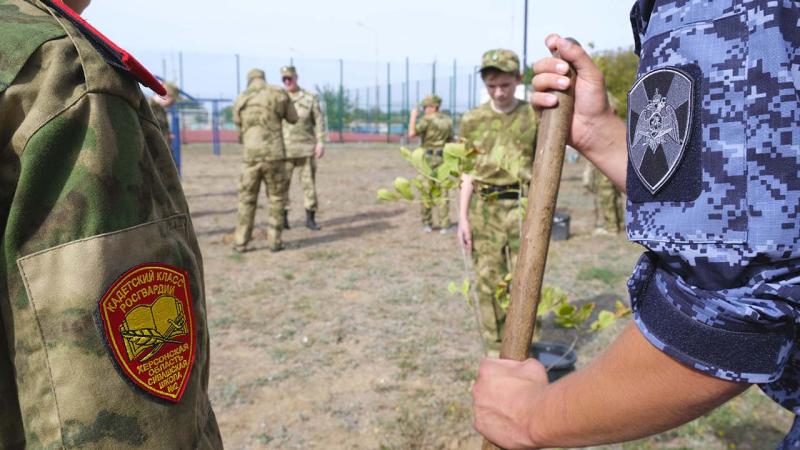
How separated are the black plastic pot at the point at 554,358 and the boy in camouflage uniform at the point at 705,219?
230cm

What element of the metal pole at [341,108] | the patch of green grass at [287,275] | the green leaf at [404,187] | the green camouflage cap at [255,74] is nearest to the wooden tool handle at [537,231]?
the green leaf at [404,187]

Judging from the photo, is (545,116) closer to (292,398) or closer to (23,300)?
(23,300)

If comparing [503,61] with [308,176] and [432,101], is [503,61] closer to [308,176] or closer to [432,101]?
[308,176]

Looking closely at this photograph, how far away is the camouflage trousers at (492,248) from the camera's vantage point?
3.91 metres

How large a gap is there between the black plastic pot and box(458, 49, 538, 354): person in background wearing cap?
37 centimetres

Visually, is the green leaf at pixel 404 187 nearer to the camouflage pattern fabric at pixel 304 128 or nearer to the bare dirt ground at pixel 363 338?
the bare dirt ground at pixel 363 338

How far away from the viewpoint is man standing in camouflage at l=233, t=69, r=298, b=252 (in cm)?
691

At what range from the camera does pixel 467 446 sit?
321 centimetres

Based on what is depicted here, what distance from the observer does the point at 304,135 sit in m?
8.30

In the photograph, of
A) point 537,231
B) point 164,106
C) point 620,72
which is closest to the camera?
point 537,231

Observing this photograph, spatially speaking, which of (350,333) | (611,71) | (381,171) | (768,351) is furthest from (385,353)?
(381,171)

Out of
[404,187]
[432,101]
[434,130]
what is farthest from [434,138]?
[404,187]

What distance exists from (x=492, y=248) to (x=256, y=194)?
375 centimetres

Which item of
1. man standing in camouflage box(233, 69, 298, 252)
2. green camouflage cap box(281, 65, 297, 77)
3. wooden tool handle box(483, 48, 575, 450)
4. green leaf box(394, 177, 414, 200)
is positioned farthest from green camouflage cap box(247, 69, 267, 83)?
wooden tool handle box(483, 48, 575, 450)
